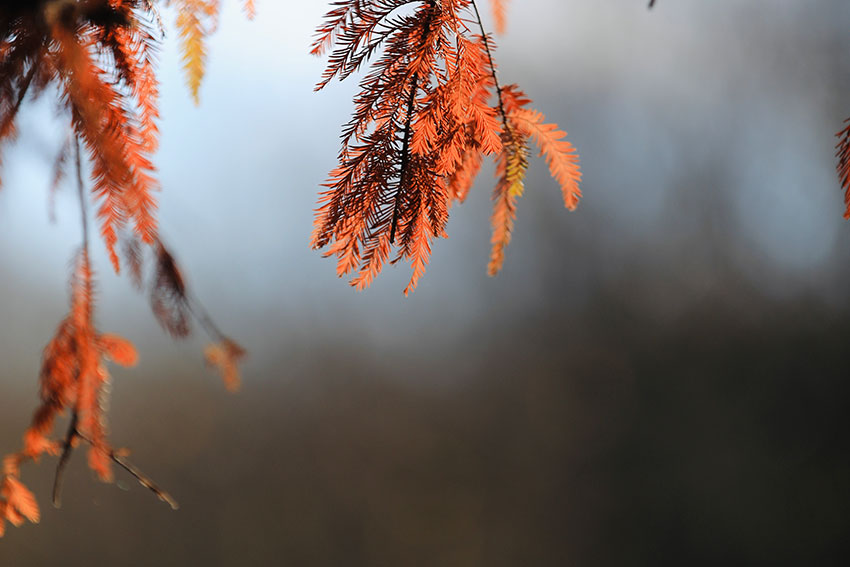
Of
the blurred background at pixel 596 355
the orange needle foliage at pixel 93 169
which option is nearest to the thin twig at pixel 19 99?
the orange needle foliage at pixel 93 169

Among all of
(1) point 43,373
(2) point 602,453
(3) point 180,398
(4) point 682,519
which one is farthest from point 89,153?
(4) point 682,519

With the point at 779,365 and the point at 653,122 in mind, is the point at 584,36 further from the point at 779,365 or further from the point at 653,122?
the point at 779,365

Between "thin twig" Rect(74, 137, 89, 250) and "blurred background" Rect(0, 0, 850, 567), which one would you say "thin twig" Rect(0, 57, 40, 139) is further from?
"blurred background" Rect(0, 0, 850, 567)

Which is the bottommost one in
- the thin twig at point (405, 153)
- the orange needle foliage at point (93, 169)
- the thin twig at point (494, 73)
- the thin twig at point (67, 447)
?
the thin twig at point (67, 447)

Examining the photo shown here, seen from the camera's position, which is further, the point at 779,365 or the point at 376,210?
the point at 779,365

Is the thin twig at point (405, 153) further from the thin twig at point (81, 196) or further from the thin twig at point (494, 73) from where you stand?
the thin twig at point (81, 196)
